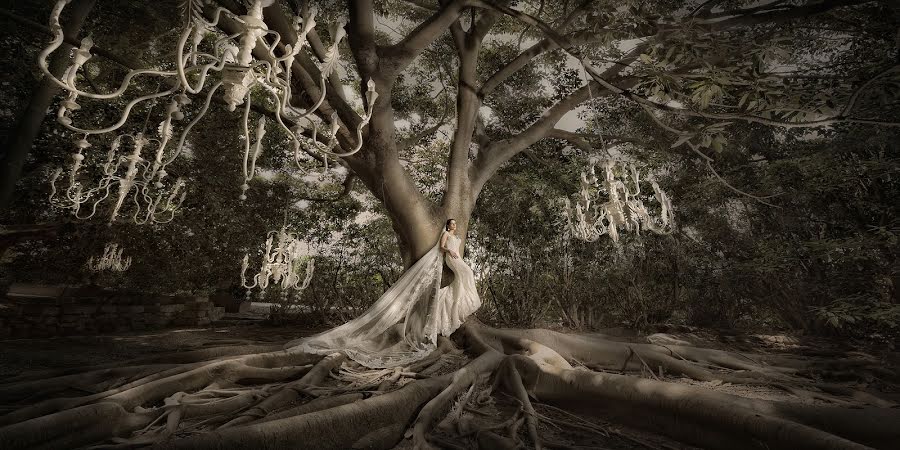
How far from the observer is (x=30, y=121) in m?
5.16

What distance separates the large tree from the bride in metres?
0.26

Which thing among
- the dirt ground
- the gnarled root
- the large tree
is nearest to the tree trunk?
the dirt ground

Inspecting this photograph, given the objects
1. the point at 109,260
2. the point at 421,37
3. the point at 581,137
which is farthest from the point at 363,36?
the point at 109,260

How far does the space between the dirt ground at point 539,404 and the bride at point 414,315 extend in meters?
1.35

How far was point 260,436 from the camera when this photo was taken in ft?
6.18

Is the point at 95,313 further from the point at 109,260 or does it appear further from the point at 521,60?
the point at 521,60

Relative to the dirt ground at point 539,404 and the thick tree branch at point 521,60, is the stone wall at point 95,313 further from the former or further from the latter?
the thick tree branch at point 521,60

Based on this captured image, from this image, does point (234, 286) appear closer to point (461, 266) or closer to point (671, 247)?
point (461, 266)

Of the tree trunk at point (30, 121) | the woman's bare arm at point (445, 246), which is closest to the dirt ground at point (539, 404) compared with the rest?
the woman's bare arm at point (445, 246)

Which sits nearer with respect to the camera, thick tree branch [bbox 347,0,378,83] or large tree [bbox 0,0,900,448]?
large tree [bbox 0,0,900,448]

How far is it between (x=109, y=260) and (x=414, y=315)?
7568 millimetres

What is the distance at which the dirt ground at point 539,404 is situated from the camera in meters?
2.53

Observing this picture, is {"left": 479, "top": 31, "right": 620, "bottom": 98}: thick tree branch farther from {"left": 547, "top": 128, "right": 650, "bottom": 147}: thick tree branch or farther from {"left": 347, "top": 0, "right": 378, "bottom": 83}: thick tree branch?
{"left": 347, "top": 0, "right": 378, "bottom": 83}: thick tree branch

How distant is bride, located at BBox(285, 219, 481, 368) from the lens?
4.30 m
